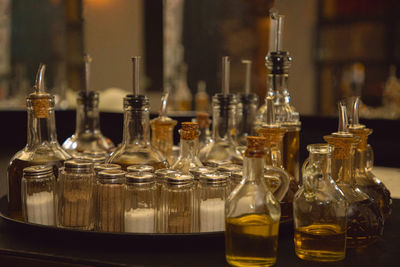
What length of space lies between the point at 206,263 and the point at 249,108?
68 cm

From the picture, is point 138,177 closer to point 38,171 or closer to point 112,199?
point 112,199

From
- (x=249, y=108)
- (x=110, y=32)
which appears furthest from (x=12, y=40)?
(x=249, y=108)

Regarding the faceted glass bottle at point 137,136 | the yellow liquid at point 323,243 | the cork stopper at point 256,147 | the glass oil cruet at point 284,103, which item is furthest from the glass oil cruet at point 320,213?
the faceted glass bottle at point 137,136

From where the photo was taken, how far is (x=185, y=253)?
2.78ft

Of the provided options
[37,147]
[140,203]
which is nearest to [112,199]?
[140,203]

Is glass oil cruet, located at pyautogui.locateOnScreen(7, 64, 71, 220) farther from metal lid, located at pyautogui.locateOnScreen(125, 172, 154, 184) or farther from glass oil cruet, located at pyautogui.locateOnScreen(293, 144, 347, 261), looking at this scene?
glass oil cruet, located at pyautogui.locateOnScreen(293, 144, 347, 261)

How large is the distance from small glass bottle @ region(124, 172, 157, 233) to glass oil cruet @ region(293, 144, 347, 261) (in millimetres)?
251

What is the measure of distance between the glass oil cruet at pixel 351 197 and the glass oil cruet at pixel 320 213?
4cm

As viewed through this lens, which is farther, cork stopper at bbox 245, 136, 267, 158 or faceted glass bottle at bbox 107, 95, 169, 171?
faceted glass bottle at bbox 107, 95, 169, 171

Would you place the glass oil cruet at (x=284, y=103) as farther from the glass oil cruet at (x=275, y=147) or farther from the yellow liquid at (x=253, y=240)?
the yellow liquid at (x=253, y=240)

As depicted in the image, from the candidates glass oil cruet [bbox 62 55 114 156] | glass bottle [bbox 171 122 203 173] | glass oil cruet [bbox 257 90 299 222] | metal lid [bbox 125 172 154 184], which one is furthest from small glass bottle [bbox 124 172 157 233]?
glass oil cruet [bbox 62 55 114 156]

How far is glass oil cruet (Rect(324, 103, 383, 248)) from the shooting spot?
0.87m

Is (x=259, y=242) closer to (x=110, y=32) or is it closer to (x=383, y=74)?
(x=383, y=74)

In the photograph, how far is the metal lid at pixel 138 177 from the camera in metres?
0.89
